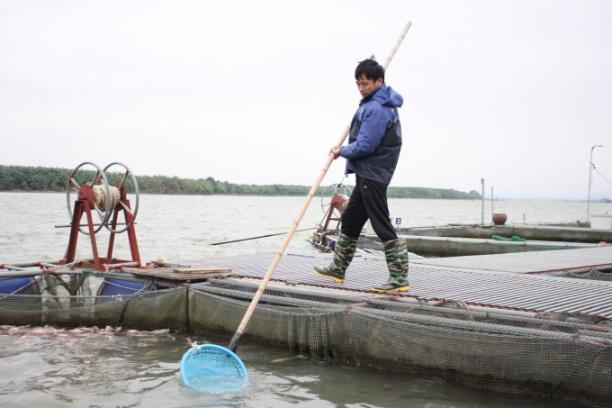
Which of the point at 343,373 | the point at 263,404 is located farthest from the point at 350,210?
the point at 263,404


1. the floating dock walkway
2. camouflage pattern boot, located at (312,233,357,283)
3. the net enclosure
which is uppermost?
camouflage pattern boot, located at (312,233,357,283)

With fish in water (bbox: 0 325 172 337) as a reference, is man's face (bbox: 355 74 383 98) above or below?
above

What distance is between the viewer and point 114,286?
7.52 meters

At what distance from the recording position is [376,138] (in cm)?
585

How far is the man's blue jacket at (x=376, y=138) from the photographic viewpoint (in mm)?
5855

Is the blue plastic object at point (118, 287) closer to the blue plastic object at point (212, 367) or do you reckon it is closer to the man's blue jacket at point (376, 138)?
the blue plastic object at point (212, 367)

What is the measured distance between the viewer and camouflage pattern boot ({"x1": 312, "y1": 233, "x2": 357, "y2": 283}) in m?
6.53

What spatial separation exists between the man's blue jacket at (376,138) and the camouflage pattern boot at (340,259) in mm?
802

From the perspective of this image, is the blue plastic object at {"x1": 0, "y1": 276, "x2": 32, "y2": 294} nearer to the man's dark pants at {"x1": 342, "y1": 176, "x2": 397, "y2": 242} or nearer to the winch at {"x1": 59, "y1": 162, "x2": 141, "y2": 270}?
the winch at {"x1": 59, "y1": 162, "x2": 141, "y2": 270}

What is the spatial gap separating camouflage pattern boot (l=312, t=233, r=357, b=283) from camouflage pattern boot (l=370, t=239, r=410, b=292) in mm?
544

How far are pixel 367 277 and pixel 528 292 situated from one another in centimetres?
186

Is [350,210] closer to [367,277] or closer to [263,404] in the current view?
[367,277]

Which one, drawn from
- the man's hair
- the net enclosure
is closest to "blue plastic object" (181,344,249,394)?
the net enclosure

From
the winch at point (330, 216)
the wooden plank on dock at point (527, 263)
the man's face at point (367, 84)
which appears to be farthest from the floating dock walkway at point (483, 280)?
the winch at point (330, 216)
